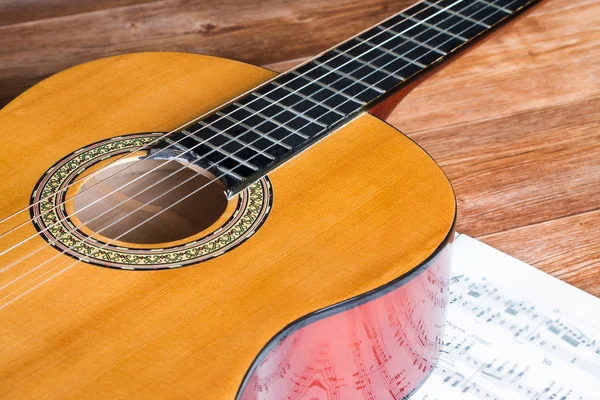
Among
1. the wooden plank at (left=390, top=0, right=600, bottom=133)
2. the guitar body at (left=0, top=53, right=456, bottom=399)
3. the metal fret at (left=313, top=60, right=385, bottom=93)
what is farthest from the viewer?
the wooden plank at (left=390, top=0, right=600, bottom=133)

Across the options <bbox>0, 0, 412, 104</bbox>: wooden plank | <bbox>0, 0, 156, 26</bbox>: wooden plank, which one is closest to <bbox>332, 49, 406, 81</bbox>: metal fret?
<bbox>0, 0, 412, 104</bbox>: wooden plank

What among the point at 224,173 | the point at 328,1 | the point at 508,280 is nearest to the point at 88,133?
the point at 224,173

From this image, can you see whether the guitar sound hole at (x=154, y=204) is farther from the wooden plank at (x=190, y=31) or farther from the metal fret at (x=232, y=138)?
the wooden plank at (x=190, y=31)

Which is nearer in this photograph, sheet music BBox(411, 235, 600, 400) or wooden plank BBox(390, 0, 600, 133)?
sheet music BBox(411, 235, 600, 400)

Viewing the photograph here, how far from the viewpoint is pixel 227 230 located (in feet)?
2.90

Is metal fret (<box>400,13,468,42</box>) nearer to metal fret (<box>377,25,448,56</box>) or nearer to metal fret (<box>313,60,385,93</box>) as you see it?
metal fret (<box>377,25,448,56</box>)

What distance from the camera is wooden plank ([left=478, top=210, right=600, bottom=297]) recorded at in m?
1.13

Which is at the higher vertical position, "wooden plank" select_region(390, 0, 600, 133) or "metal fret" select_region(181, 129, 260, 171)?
"metal fret" select_region(181, 129, 260, 171)

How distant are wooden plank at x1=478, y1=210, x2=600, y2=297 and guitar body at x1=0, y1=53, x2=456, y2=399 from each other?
0.24m

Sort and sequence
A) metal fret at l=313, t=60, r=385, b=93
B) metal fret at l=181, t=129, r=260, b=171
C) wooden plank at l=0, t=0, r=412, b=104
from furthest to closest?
wooden plank at l=0, t=0, r=412, b=104
metal fret at l=313, t=60, r=385, b=93
metal fret at l=181, t=129, r=260, b=171

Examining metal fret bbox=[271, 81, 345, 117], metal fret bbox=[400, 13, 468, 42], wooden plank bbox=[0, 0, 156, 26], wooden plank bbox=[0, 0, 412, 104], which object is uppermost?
metal fret bbox=[400, 13, 468, 42]

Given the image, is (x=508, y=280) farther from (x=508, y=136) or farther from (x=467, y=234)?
(x=508, y=136)

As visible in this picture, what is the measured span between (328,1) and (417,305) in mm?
913

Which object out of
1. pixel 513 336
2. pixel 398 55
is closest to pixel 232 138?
pixel 398 55
